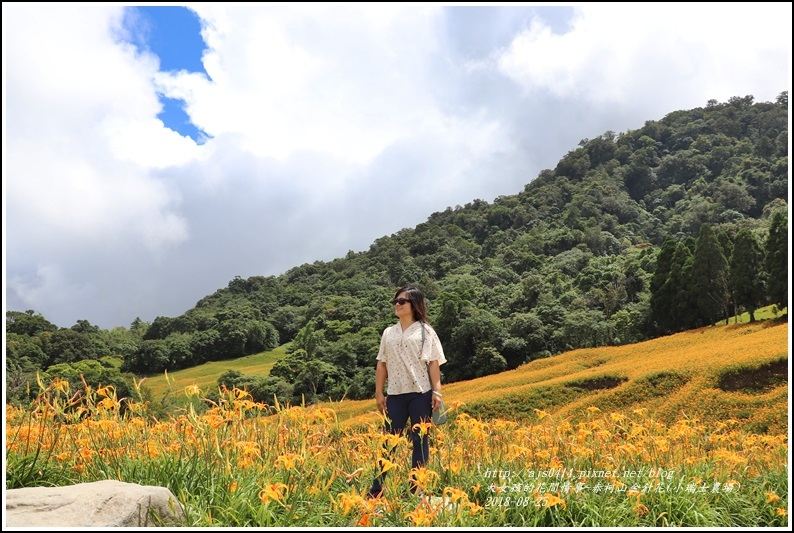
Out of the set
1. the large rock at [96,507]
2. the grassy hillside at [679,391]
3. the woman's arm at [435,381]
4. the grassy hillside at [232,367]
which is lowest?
the grassy hillside at [679,391]

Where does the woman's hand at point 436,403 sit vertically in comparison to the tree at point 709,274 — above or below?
below

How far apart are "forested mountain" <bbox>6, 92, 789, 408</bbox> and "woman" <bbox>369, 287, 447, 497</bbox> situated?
451 centimetres

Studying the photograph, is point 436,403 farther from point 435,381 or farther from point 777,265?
point 777,265

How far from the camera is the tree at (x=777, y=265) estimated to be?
1062 inches

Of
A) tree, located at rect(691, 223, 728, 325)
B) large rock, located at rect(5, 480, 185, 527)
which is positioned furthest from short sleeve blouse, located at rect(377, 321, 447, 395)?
tree, located at rect(691, 223, 728, 325)

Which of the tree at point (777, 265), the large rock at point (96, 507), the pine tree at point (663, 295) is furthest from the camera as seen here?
the pine tree at point (663, 295)

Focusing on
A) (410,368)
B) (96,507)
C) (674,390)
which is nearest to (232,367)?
(674,390)

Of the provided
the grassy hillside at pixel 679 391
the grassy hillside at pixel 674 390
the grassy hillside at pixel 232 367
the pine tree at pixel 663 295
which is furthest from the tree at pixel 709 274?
the grassy hillside at pixel 232 367

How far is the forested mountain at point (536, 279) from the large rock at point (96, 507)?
4.52 meters

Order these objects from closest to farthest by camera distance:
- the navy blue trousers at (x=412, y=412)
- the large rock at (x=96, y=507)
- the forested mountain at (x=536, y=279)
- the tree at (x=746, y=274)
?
the large rock at (x=96, y=507) < the navy blue trousers at (x=412, y=412) < the tree at (x=746, y=274) < the forested mountain at (x=536, y=279)

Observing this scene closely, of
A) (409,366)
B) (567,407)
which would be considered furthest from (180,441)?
(567,407)

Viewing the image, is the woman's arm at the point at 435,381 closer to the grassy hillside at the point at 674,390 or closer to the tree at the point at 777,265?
the grassy hillside at the point at 674,390

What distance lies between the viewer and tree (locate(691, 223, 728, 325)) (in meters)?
32.3

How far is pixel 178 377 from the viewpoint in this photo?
4512cm
